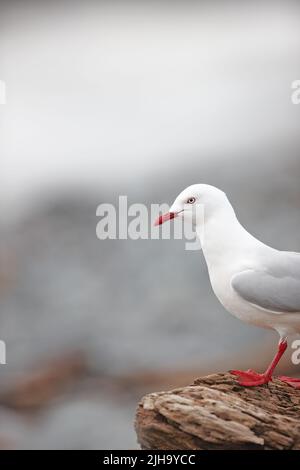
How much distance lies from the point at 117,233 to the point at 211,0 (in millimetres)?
870

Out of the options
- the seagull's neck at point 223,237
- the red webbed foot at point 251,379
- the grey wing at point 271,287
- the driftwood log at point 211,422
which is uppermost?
the seagull's neck at point 223,237

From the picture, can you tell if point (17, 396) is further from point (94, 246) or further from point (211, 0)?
point (211, 0)

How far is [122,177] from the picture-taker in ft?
7.77

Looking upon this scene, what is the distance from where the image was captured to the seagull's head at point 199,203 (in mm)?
1900

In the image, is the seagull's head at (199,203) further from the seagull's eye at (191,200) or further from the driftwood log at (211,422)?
the driftwood log at (211,422)

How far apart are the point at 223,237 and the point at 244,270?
0.37 feet

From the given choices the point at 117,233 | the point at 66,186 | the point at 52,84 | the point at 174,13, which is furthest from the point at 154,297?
the point at 174,13

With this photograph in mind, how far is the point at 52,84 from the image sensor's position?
2.36m

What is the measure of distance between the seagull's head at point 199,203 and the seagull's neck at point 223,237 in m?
0.01

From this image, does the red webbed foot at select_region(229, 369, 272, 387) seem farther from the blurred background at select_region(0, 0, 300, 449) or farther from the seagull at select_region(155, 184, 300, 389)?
the blurred background at select_region(0, 0, 300, 449)
